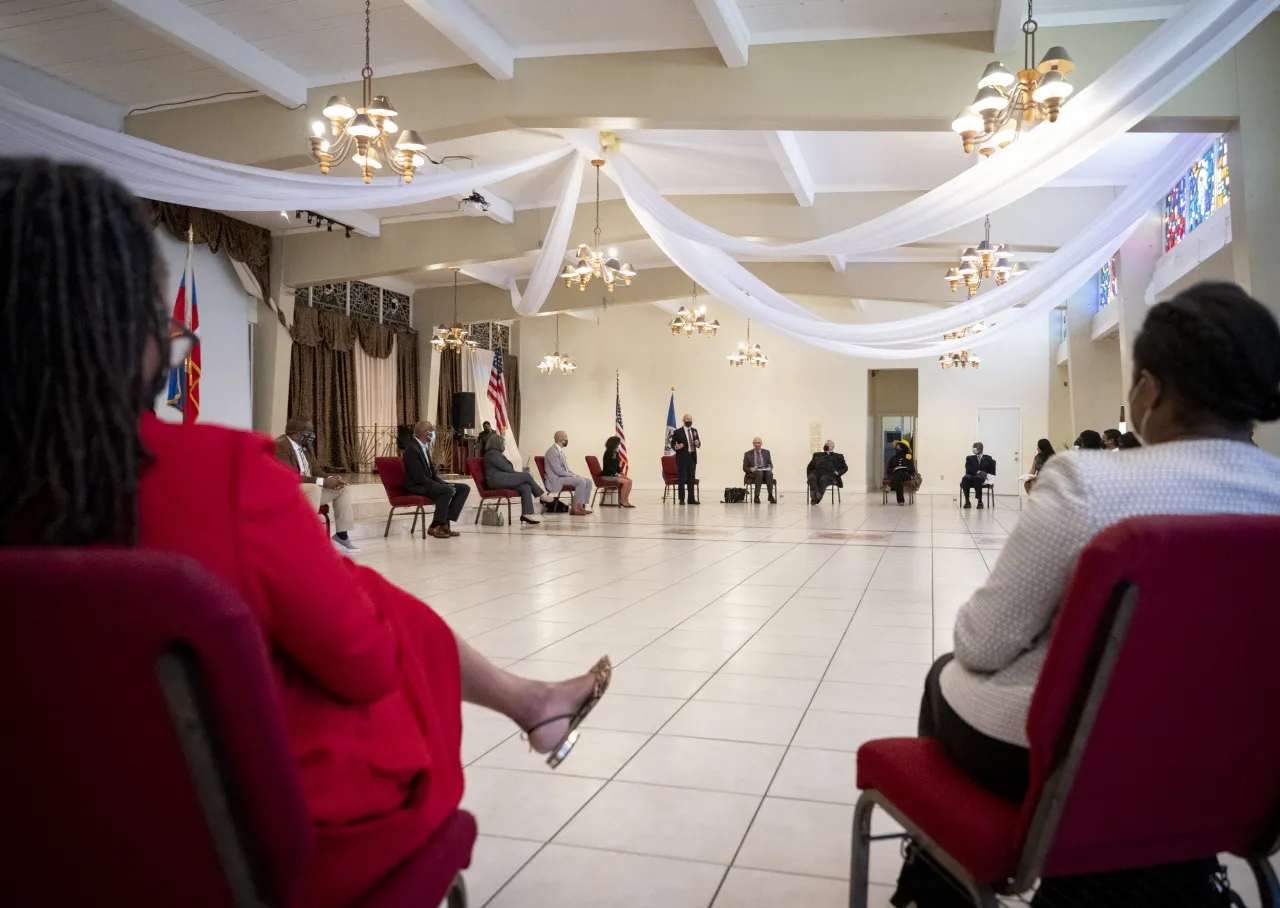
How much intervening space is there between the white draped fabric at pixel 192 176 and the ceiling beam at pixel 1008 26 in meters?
3.40

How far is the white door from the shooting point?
16781 mm

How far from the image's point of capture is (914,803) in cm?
127

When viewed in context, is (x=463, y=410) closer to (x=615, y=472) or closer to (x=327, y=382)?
(x=327, y=382)

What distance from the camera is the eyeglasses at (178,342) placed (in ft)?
2.99

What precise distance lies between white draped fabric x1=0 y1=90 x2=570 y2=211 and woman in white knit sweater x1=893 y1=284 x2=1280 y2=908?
3787 mm

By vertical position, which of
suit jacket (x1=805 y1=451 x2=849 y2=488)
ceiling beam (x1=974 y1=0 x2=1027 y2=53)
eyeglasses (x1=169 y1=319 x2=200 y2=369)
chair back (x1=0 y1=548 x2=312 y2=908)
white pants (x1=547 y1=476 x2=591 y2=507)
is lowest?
white pants (x1=547 y1=476 x2=591 y2=507)

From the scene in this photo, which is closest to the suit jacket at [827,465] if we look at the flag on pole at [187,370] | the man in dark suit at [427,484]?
the man in dark suit at [427,484]

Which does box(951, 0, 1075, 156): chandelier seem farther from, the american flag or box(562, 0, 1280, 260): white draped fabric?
the american flag

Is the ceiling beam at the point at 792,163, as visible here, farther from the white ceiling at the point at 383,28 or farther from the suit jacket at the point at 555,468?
the suit jacket at the point at 555,468

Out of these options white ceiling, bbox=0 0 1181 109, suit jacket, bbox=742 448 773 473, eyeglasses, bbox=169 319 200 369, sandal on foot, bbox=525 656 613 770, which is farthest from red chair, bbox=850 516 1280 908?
suit jacket, bbox=742 448 773 473

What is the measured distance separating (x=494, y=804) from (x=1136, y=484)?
1603 mm

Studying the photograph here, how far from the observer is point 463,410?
15.2m

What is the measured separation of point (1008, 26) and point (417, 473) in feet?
19.9

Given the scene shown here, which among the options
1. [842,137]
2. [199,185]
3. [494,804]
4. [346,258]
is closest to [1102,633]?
[494,804]
